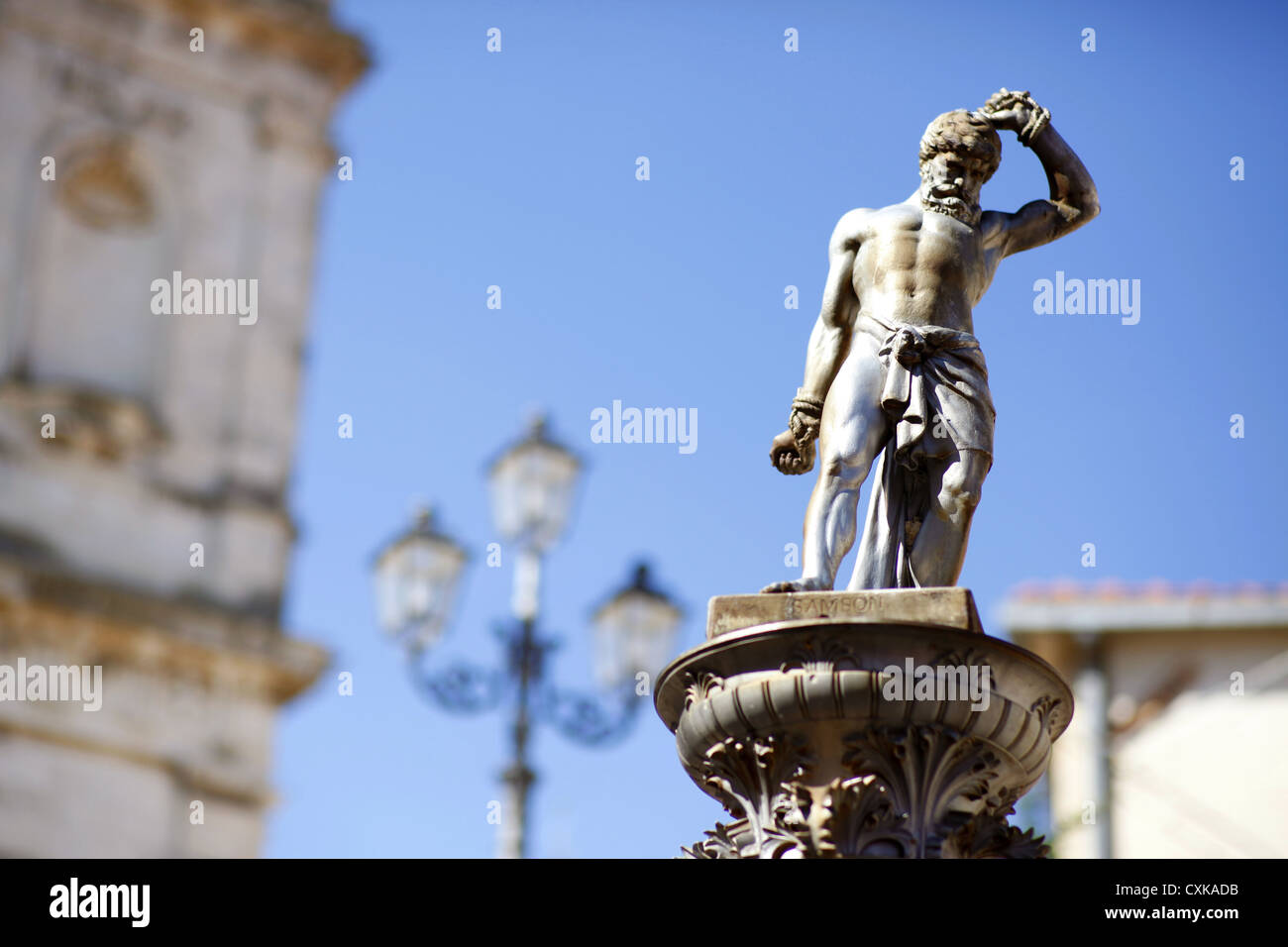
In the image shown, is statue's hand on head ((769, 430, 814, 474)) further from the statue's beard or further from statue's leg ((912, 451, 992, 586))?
the statue's beard

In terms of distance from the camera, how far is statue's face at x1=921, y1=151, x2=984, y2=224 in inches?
375

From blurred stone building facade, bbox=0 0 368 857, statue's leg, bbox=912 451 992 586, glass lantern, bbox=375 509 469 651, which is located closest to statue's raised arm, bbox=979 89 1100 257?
statue's leg, bbox=912 451 992 586

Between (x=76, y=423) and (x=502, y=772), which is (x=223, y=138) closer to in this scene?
(x=76, y=423)

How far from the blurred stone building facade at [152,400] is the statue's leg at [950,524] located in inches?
859

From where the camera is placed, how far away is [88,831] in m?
29.7

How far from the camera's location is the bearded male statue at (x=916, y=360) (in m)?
9.11

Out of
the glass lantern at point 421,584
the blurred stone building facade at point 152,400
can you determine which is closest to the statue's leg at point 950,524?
the glass lantern at point 421,584

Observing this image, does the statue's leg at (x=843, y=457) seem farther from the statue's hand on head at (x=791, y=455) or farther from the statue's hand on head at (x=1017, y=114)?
the statue's hand on head at (x=1017, y=114)

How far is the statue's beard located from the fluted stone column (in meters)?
1.63

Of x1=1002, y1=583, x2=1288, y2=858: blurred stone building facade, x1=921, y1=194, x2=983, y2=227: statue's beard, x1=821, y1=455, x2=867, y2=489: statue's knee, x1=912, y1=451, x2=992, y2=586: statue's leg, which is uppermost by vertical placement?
x1=1002, y1=583, x2=1288, y2=858: blurred stone building facade

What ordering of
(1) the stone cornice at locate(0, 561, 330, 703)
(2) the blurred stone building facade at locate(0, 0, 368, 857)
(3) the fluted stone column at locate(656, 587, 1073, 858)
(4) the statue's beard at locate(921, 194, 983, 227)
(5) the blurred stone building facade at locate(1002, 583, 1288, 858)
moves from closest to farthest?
(3) the fluted stone column at locate(656, 587, 1073, 858) < (4) the statue's beard at locate(921, 194, 983, 227) < (5) the blurred stone building facade at locate(1002, 583, 1288, 858) < (1) the stone cornice at locate(0, 561, 330, 703) < (2) the blurred stone building facade at locate(0, 0, 368, 857)

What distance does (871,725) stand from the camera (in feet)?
27.7
